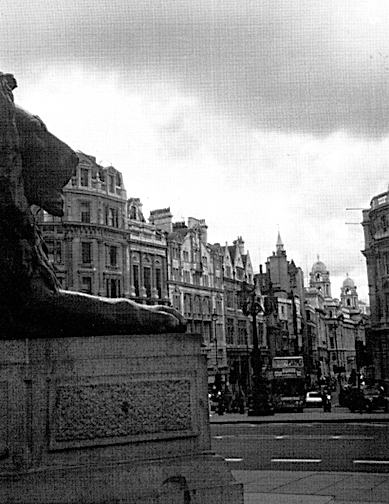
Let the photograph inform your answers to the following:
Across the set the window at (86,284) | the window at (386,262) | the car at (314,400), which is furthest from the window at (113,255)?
the window at (386,262)

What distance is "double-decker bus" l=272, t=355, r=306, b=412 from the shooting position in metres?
40.2

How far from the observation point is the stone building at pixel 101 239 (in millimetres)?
53219

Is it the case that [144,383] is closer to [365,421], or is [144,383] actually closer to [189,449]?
[189,449]

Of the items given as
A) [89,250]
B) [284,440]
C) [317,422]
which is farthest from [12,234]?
[89,250]

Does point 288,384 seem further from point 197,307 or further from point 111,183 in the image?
point 197,307

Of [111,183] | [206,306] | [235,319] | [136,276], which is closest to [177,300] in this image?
[206,306]

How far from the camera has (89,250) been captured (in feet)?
179

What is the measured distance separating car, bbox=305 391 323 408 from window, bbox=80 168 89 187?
23.0 m

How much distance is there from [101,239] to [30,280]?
49.6m

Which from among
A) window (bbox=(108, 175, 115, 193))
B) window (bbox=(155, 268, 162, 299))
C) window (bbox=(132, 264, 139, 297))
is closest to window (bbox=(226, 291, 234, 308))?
window (bbox=(155, 268, 162, 299))

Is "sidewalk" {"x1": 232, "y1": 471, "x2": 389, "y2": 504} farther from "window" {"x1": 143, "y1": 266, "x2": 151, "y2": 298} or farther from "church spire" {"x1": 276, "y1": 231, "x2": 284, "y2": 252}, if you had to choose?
"church spire" {"x1": 276, "y1": 231, "x2": 284, "y2": 252}

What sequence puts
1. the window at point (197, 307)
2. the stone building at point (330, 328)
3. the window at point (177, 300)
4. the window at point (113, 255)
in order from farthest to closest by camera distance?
the stone building at point (330, 328) < the window at point (197, 307) < the window at point (177, 300) < the window at point (113, 255)

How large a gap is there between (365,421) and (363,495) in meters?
20.9

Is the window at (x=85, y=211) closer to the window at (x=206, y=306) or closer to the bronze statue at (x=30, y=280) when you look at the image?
the window at (x=206, y=306)
